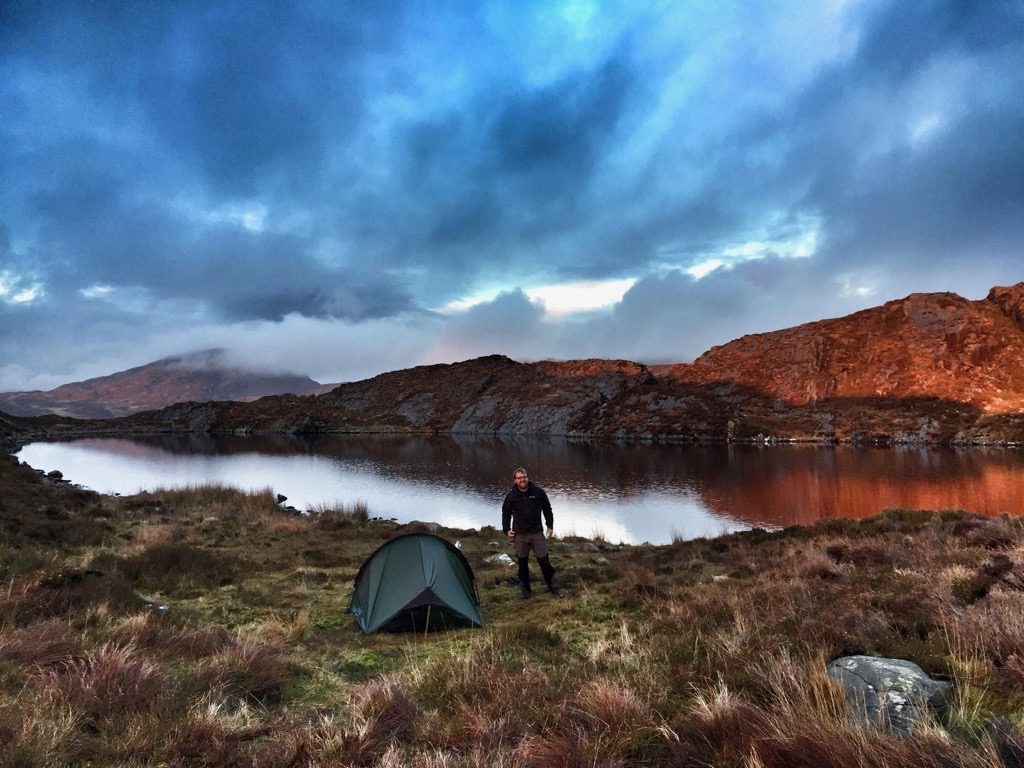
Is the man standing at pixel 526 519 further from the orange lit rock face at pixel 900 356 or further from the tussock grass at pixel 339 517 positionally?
the orange lit rock face at pixel 900 356

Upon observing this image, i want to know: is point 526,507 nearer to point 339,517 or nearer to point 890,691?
point 890,691

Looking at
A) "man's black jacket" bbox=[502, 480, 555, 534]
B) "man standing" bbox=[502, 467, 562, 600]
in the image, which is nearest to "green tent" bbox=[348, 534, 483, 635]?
"man standing" bbox=[502, 467, 562, 600]

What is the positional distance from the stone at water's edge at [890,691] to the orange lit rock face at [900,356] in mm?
112523

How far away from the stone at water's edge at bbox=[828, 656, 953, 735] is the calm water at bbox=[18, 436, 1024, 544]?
20.6m

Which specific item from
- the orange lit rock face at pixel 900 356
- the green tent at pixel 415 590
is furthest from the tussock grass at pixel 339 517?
the orange lit rock face at pixel 900 356

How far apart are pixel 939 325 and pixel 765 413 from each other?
5190 centimetres

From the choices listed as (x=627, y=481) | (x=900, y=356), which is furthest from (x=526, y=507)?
(x=900, y=356)

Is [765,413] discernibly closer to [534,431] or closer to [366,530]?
[534,431]

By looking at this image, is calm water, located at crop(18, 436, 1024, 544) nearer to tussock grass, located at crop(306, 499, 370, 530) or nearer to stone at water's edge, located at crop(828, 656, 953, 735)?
tussock grass, located at crop(306, 499, 370, 530)

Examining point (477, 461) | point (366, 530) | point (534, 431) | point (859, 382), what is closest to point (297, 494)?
point (366, 530)

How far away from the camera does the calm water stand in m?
32.1

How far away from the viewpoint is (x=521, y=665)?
707 centimetres

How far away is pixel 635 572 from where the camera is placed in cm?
1335

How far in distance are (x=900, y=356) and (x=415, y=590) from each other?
144 m
